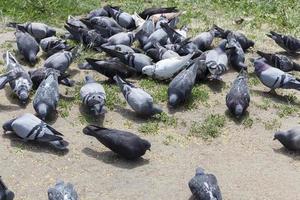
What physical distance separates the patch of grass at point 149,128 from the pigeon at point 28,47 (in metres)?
1.95

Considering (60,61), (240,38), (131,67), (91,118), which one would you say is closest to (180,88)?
(131,67)

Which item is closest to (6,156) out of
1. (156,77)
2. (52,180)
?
(52,180)

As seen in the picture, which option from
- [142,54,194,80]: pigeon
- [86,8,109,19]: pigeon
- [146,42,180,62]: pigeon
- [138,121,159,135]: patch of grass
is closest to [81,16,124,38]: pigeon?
[86,8,109,19]: pigeon

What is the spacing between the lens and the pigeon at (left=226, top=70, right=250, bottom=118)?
20.9 feet

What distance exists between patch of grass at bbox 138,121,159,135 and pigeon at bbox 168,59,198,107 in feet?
1.32

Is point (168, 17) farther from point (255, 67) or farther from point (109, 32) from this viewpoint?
point (255, 67)

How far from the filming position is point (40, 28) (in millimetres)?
7898

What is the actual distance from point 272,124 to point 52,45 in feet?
9.58

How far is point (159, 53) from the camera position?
24.2 ft

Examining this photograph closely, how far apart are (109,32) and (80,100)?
5.61ft

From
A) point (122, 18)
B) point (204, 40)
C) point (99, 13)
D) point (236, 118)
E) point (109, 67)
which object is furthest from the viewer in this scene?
point (99, 13)

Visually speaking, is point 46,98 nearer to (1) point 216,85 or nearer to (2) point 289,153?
(1) point 216,85

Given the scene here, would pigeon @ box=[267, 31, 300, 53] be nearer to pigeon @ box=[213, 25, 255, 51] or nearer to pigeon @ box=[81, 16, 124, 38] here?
pigeon @ box=[213, 25, 255, 51]

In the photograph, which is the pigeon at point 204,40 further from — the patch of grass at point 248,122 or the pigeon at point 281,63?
the patch of grass at point 248,122
